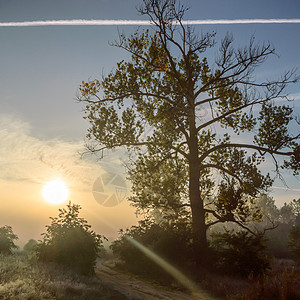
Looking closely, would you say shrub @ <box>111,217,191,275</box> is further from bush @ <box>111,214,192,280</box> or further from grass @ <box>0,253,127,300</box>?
grass @ <box>0,253,127,300</box>

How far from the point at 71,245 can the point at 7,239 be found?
37.3ft

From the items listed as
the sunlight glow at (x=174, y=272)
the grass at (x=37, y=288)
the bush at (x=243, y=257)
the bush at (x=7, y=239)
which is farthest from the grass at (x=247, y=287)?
the bush at (x=7, y=239)

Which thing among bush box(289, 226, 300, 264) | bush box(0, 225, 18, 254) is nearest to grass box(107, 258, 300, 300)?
bush box(289, 226, 300, 264)

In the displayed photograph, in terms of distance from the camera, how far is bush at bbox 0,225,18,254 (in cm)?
2033

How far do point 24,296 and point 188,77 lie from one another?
1279cm

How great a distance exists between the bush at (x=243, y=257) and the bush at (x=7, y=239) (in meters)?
16.1

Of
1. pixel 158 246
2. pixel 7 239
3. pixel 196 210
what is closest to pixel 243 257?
pixel 196 210

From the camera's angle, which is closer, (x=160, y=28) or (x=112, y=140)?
(x=160, y=28)

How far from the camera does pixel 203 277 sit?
12.0 metres

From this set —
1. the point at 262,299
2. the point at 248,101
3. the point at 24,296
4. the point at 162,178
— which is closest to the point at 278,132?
the point at 248,101

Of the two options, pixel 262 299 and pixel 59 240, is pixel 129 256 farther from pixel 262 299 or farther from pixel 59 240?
pixel 262 299

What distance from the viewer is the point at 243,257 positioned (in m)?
13.1

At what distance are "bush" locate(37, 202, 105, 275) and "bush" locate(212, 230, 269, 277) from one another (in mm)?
6561

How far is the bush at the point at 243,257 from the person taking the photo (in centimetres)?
1283
